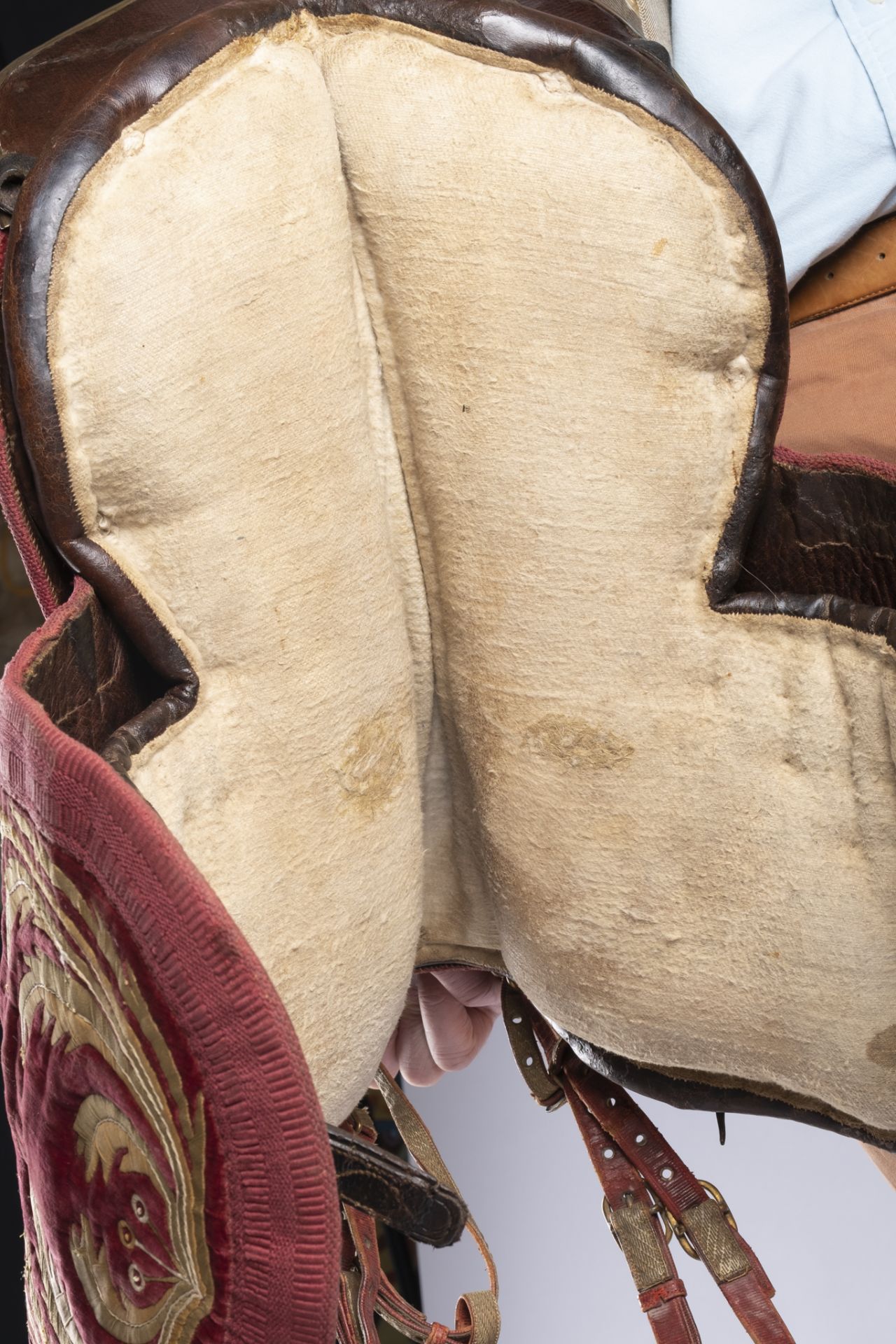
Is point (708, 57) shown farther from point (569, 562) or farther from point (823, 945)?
point (823, 945)

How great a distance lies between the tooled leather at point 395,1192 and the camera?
533 millimetres

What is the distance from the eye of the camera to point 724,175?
53cm

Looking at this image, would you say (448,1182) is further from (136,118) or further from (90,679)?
(136,118)

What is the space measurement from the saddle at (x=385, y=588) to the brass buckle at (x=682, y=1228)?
0.13m

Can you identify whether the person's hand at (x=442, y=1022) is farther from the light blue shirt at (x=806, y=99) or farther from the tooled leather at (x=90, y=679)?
the light blue shirt at (x=806, y=99)

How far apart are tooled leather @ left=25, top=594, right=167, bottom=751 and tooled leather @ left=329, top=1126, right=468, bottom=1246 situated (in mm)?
185

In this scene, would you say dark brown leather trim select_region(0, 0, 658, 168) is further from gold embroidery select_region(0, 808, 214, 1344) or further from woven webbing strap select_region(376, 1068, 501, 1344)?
woven webbing strap select_region(376, 1068, 501, 1344)

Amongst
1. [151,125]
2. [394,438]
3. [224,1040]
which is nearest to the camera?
[224,1040]

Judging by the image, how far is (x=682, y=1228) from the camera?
0.76 meters

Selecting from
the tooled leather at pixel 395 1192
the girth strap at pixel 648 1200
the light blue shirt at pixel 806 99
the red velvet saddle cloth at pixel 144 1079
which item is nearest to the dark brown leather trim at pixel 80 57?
the light blue shirt at pixel 806 99

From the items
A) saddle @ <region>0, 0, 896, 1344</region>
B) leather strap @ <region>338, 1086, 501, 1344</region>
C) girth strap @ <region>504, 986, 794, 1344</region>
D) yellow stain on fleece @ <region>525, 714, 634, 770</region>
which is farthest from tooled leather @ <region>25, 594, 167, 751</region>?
girth strap @ <region>504, 986, 794, 1344</region>

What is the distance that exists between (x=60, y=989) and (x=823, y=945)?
0.34 meters

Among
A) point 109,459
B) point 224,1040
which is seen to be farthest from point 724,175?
point 224,1040

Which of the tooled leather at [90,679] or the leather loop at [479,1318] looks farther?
the leather loop at [479,1318]
